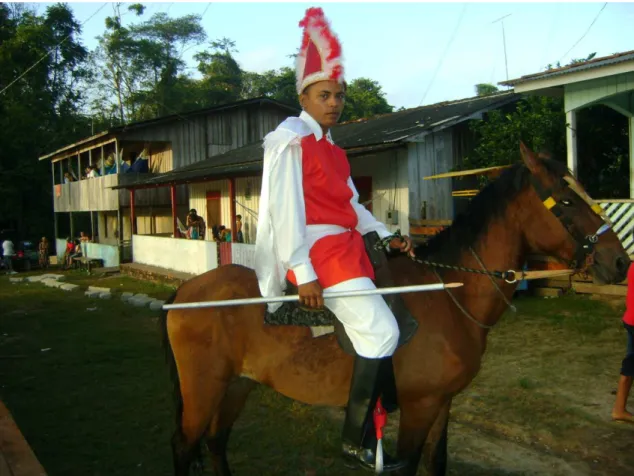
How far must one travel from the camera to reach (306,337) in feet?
11.4

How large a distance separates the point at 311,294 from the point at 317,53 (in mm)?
1409

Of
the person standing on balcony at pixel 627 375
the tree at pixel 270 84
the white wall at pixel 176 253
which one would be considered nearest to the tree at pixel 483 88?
the tree at pixel 270 84

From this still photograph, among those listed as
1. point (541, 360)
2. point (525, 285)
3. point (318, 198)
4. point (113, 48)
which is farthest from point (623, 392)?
point (113, 48)

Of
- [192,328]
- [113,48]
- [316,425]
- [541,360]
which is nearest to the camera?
Answer: [192,328]

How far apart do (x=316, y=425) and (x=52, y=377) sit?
4119 millimetres

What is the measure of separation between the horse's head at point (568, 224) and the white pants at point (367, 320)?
1.03 metres

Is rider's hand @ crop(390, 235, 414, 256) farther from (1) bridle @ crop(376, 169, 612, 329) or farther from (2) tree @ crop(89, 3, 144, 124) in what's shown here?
(2) tree @ crop(89, 3, 144, 124)

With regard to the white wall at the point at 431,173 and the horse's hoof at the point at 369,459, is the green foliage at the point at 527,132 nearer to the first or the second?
the white wall at the point at 431,173

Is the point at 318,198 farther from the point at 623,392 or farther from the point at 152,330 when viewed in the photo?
the point at 152,330

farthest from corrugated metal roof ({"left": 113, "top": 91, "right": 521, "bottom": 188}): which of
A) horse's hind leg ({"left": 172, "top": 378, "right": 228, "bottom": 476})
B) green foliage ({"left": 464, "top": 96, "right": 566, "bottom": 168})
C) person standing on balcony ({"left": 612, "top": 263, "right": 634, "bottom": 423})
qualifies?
horse's hind leg ({"left": 172, "top": 378, "right": 228, "bottom": 476})

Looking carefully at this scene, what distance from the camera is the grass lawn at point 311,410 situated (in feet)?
15.1

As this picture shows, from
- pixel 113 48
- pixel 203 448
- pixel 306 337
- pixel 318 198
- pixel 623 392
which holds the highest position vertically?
pixel 113 48

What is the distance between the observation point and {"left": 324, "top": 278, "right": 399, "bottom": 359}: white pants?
3.05 m

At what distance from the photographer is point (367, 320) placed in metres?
3.05
